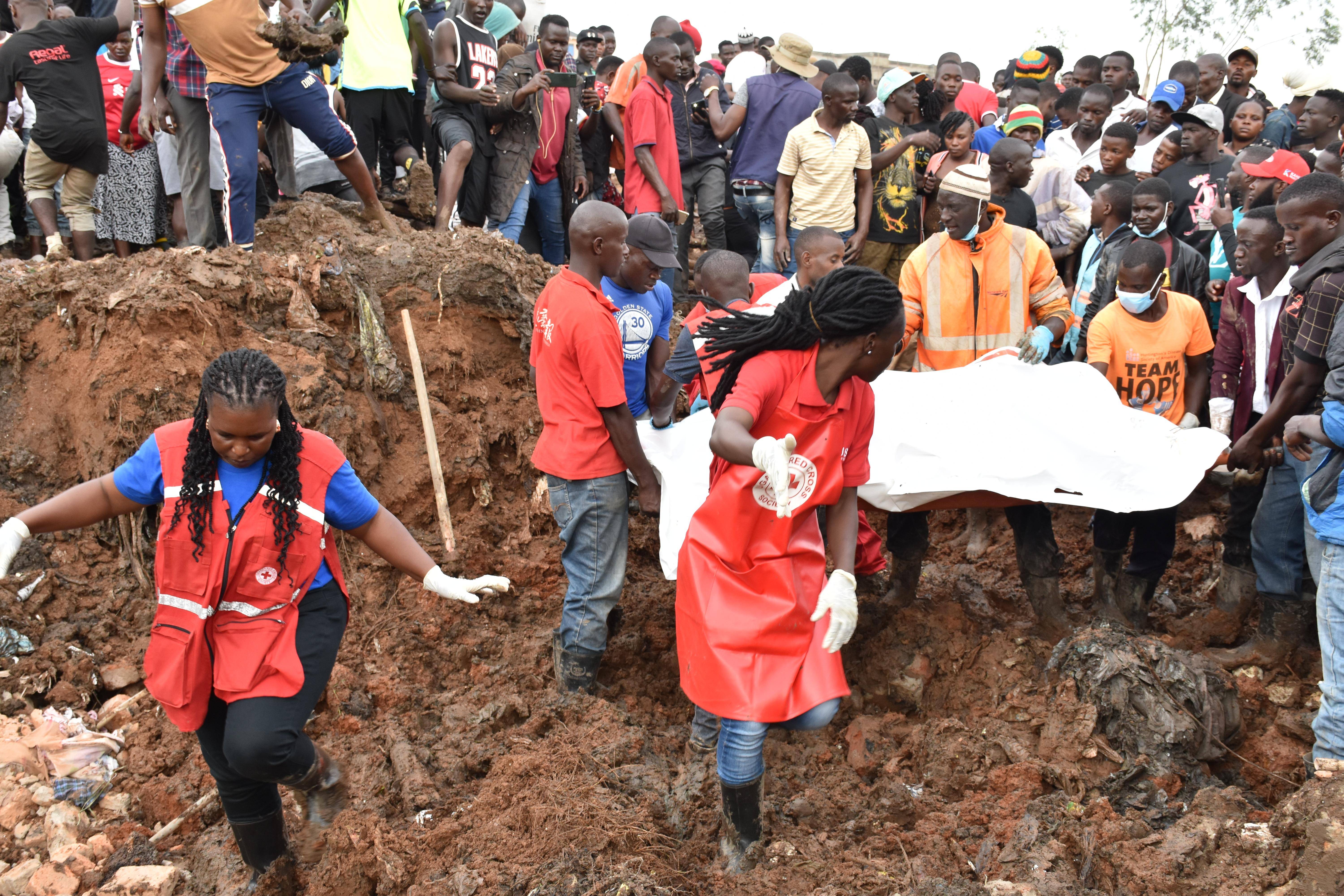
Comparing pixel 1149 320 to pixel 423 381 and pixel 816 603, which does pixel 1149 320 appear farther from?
pixel 423 381

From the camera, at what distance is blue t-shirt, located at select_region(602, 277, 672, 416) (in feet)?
13.0

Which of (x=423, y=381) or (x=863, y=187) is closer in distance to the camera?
(x=423, y=381)

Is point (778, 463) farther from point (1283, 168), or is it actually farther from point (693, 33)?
point (693, 33)

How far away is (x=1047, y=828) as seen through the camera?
3.01 m

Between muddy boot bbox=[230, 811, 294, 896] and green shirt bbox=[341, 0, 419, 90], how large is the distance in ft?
17.8

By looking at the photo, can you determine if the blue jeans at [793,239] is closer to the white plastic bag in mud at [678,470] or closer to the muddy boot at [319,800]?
the white plastic bag in mud at [678,470]

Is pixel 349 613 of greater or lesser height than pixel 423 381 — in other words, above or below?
below

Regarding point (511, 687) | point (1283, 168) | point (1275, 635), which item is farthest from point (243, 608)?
→ point (1283, 168)

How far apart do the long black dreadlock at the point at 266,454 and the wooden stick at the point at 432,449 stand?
2137 mm

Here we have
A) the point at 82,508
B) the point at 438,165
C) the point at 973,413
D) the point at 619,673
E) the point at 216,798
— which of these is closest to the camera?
the point at 82,508

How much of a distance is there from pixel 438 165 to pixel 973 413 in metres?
5.23

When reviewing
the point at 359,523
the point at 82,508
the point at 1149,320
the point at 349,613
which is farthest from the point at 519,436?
the point at 1149,320

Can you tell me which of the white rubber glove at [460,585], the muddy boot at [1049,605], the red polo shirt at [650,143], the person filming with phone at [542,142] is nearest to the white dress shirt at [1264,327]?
the muddy boot at [1049,605]

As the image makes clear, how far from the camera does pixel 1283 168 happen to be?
4762 mm
